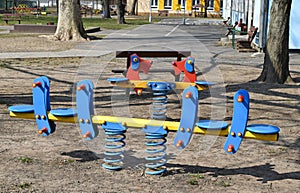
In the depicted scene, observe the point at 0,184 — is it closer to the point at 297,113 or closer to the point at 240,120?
the point at 240,120

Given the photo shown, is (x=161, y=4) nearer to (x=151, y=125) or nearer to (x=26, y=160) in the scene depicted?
(x=26, y=160)

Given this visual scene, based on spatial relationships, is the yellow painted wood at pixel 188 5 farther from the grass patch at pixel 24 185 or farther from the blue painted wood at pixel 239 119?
the grass patch at pixel 24 185

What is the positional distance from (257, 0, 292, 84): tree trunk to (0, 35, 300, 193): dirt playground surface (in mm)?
2023

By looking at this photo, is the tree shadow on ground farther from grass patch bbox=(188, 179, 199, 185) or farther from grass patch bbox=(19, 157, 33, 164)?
grass patch bbox=(19, 157, 33, 164)

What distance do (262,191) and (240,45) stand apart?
15.6 meters

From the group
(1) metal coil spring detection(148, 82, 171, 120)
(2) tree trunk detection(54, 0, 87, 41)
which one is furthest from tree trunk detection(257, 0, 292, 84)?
(2) tree trunk detection(54, 0, 87, 41)

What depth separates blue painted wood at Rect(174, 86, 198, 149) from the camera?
5.64 meters

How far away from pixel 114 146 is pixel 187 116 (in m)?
0.91

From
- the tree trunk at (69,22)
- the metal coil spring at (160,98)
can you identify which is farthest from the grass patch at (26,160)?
the tree trunk at (69,22)

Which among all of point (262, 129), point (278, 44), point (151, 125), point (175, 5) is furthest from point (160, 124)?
point (175, 5)

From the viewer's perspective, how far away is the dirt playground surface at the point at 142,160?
566cm

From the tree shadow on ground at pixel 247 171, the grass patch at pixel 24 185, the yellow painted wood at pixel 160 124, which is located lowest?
the tree shadow on ground at pixel 247 171

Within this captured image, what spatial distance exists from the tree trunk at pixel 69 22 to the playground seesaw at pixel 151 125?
58.6ft

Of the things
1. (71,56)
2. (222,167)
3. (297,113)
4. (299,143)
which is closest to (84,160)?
(222,167)
